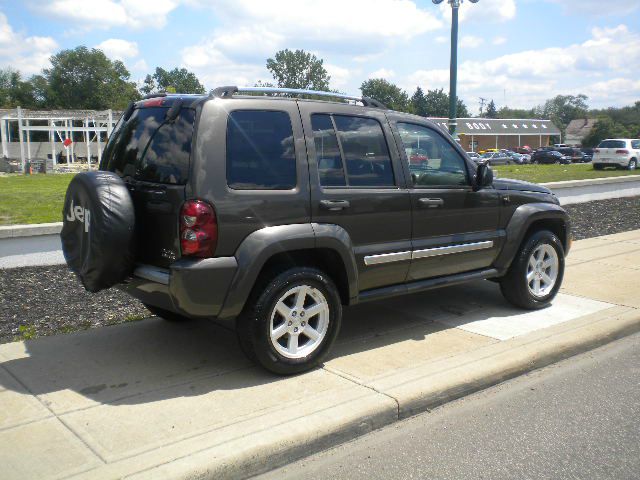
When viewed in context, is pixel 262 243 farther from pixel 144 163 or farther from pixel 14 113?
pixel 14 113

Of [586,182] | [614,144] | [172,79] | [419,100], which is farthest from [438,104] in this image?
[586,182]

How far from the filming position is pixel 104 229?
162 inches

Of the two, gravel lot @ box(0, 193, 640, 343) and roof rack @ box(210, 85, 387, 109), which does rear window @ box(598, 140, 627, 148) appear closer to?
roof rack @ box(210, 85, 387, 109)

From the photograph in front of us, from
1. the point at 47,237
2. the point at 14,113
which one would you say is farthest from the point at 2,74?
the point at 47,237

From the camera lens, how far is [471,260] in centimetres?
576

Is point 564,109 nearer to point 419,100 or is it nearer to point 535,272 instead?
point 419,100

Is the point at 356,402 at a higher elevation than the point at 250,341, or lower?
lower

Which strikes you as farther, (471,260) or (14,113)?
(14,113)

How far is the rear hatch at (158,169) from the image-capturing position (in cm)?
412

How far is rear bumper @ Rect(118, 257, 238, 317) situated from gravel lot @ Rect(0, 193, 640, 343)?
81.4 inches

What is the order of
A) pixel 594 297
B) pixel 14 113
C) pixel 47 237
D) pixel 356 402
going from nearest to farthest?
pixel 356 402
pixel 594 297
pixel 47 237
pixel 14 113

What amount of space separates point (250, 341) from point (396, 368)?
1.17 m

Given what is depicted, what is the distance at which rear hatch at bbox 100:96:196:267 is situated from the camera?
4121 mm

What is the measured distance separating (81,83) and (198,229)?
96308mm
